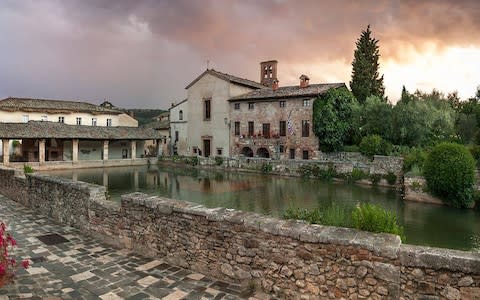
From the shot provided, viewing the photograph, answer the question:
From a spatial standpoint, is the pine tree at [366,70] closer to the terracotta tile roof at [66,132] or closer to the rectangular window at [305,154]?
the rectangular window at [305,154]

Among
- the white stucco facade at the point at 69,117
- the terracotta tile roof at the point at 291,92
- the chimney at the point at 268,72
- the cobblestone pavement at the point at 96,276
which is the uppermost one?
the chimney at the point at 268,72

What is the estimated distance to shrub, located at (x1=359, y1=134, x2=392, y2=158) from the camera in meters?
22.4

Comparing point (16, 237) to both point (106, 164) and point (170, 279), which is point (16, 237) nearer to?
point (170, 279)

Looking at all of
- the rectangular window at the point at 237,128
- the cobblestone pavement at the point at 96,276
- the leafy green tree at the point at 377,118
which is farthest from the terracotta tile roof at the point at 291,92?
the cobblestone pavement at the point at 96,276

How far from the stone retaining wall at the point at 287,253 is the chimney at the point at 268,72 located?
116 ft

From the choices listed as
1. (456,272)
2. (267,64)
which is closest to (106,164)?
(267,64)

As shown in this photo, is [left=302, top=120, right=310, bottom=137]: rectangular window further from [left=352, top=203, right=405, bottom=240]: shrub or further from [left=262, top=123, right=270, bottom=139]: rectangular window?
[left=352, top=203, right=405, bottom=240]: shrub

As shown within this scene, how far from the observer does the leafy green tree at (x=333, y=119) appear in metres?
27.1

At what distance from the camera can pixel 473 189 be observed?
1473 cm

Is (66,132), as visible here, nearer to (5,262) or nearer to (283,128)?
(283,128)

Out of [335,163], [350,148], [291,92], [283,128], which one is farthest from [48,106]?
[350,148]

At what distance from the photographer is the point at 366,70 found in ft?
114

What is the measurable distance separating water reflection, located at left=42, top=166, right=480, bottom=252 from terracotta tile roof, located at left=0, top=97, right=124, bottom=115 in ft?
67.0

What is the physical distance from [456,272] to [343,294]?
125 centimetres
